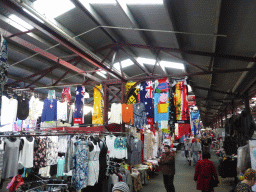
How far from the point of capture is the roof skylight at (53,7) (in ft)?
15.2

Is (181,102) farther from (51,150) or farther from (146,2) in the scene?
(51,150)

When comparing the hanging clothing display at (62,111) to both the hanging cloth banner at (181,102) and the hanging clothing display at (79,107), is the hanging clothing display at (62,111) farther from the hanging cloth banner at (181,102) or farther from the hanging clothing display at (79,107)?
the hanging cloth banner at (181,102)

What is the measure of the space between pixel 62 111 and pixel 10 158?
4.25 meters

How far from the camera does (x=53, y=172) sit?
6145mm

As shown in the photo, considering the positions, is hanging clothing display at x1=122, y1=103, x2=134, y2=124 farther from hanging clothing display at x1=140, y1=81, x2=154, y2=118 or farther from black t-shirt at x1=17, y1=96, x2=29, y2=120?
black t-shirt at x1=17, y1=96, x2=29, y2=120

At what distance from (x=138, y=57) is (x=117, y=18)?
318 cm

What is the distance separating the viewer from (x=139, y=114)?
253 inches

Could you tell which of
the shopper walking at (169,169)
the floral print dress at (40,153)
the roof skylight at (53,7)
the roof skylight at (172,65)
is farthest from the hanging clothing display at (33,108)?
the roof skylight at (172,65)

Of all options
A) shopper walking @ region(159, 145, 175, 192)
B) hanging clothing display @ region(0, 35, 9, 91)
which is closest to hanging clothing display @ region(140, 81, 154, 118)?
shopper walking @ region(159, 145, 175, 192)

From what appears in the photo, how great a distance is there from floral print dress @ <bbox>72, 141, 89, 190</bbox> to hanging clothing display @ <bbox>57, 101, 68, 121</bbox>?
358cm

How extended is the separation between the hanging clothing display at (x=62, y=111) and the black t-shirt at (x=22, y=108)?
107 centimetres

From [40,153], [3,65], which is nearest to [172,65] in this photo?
[40,153]

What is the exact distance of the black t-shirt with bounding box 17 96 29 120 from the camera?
267 inches

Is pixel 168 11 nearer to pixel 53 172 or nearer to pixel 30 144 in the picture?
pixel 30 144
